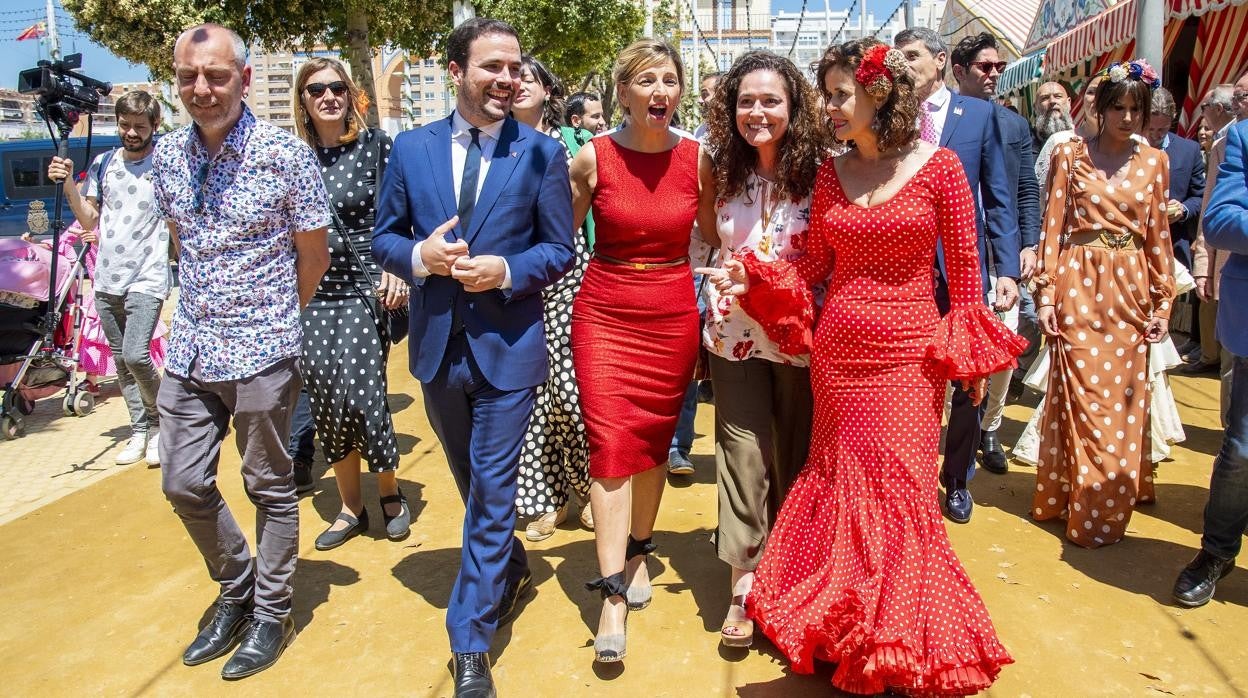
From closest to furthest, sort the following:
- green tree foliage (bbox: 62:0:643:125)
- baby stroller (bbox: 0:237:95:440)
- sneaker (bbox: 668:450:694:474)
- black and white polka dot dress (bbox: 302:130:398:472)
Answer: black and white polka dot dress (bbox: 302:130:398:472)
sneaker (bbox: 668:450:694:474)
baby stroller (bbox: 0:237:95:440)
green tree foliage (bbox: 62:0:643:125)

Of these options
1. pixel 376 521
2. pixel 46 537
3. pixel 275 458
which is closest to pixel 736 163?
pixel 275 458

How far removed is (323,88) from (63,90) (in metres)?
3.15

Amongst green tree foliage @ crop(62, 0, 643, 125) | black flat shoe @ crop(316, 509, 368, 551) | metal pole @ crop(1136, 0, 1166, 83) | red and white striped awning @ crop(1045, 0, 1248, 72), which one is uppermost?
green tree foliage @ crop(62, 0, 643, 125)

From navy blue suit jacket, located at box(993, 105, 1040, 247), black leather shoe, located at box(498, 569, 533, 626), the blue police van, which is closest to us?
black leather shoe, located at box(498, 569, 533, 626)

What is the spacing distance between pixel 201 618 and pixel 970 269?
3250 millimetres

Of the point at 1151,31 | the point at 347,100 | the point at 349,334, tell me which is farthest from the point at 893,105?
the point at 1151,31

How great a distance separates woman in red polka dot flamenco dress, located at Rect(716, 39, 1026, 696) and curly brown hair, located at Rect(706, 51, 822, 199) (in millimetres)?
144

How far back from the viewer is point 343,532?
4.49 meters

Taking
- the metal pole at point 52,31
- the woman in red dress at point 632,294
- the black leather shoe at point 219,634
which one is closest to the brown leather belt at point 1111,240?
the woman in red dress at point 632,294

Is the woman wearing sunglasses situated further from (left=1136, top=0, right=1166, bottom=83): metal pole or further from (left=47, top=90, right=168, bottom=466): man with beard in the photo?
(left=1136, top=0, right=1166, bottom=83): metal pole

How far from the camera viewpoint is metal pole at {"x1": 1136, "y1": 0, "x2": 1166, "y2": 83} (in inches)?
241

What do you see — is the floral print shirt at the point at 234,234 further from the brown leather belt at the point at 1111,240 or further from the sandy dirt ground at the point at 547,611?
the brown leather belt at the point at 1111,240

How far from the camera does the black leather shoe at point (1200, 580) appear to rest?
3.58 m

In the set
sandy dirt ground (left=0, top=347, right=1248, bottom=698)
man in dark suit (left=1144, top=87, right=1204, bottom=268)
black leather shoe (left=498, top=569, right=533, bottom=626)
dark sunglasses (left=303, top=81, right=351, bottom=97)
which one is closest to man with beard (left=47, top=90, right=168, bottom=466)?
sandy dirt ground (left=0, top=347, right=1248, bottom=698)
